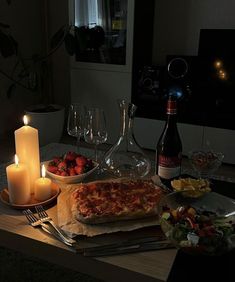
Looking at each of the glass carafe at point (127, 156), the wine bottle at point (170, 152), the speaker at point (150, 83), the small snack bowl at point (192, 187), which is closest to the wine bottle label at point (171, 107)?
the wine bottle at point (170, 152)

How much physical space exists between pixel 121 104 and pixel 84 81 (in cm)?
181

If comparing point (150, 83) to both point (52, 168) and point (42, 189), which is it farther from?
point (42, 189)

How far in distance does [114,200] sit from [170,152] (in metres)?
0.31

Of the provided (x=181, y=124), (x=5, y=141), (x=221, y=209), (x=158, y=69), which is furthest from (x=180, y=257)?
(x=5, y=141)

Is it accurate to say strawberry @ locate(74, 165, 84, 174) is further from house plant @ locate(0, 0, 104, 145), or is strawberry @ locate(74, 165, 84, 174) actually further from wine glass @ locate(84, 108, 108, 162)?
house plant @ locate(0, 0, 104, 145)

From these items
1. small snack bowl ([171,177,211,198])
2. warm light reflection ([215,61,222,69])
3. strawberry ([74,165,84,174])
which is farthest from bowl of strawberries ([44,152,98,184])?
warm light reflection ([215,61,222,69])

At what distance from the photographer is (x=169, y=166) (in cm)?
116

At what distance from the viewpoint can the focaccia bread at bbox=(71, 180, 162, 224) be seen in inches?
36.8

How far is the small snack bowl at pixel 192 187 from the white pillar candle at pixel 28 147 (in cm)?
46

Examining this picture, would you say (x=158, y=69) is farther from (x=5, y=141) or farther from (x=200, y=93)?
(x=5, y=141)

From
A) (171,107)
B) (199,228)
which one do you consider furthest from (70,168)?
(199,228)

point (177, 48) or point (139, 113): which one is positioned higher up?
point (177, 48)

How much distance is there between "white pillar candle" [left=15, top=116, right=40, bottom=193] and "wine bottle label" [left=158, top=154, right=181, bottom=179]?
16.8 inches

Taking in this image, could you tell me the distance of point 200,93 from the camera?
2.63 metres
